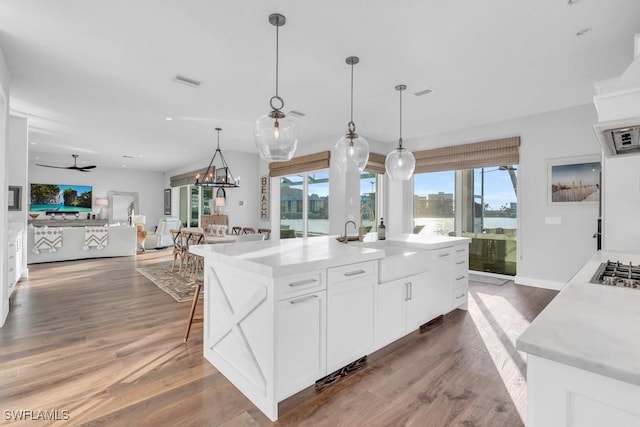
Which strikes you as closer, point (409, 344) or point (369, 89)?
point (409, 344)

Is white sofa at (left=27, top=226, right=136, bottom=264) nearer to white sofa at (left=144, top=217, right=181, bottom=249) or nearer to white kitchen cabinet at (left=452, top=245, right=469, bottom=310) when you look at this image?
white sofa at (left=144, top=217, right=181, bottom=249)

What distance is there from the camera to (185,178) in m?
9.80

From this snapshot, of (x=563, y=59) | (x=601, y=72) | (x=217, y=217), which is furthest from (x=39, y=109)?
(x=601, y=72)

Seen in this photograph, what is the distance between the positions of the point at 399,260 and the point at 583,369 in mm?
1826

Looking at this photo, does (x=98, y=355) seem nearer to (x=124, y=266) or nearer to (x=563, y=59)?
(x=124, y=266)

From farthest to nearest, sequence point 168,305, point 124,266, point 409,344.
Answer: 1. point 124,266
2. point 168,305
3. point 409,344

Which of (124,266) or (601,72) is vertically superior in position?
(601,72)

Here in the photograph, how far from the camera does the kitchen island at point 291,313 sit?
1.73 metres

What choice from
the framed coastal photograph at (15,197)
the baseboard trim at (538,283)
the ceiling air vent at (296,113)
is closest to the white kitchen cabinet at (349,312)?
the ceiling air vent at (296,113)

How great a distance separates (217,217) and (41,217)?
594 centimetres

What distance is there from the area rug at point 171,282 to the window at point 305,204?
8.56 feet

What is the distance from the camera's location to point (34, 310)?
11.4 ft

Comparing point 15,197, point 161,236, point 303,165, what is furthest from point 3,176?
point 161,236

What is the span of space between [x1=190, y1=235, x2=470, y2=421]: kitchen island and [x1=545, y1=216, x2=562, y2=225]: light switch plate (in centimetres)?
323
